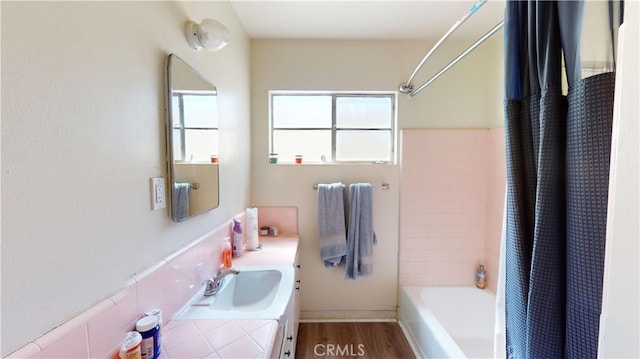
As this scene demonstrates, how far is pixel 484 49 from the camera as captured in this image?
7.34ft

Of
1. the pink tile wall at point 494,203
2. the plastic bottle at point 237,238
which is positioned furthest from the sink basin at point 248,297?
the pink tile wall at point 494,203

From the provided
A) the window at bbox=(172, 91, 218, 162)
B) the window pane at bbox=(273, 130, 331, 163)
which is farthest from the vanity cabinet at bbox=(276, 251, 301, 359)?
the window pane at bbox=(273, 130, 331, 163)

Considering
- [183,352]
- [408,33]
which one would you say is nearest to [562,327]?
[183,352]

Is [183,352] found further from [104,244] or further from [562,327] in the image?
[562,327]

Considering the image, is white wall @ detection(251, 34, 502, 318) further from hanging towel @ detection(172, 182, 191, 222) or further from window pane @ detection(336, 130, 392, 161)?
hanging towel @ detection(172, 182, 191, 222)

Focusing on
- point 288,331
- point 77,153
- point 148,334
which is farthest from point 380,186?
point 77,153

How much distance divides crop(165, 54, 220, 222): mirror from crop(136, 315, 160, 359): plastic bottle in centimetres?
37

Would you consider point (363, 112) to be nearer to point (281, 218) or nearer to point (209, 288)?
point (281, 218)

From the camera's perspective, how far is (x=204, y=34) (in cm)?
115

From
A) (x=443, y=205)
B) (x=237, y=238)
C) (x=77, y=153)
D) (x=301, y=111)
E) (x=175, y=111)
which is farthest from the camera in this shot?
(x=301, y=111)

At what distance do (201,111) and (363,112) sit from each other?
4.97 ft

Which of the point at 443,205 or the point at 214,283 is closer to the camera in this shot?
the point at 214,283

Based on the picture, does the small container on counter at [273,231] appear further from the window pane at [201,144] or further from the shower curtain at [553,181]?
the shower curtain at [553,181]

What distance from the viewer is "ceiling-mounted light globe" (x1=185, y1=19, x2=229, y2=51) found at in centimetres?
114
